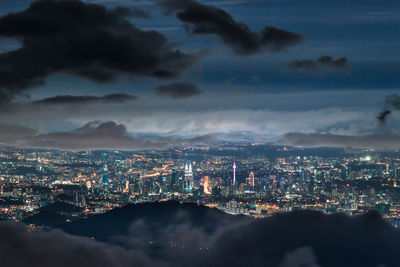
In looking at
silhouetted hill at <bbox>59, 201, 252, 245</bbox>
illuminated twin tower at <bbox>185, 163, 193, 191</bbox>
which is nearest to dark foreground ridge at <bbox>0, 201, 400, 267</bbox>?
silhouetted hill at <bbox>59, 201, 252, 245</bbox>

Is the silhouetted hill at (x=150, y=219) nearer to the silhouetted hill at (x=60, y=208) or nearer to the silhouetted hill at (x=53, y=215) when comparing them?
the silhouetted hill at (x=53, y=215)

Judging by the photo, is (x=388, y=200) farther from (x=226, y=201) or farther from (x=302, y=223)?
(x=226, y=201)

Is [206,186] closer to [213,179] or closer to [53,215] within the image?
[213,179]

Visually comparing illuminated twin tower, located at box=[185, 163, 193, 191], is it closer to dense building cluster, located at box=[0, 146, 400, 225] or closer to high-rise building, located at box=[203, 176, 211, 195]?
dense building cluster, located at box=[0, 146, 400, 225]

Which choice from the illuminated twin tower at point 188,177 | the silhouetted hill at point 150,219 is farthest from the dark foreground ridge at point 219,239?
the illuminated twin tower at point 188,177

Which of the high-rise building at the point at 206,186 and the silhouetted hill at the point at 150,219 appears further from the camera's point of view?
the high-rise building at the point at 206,186

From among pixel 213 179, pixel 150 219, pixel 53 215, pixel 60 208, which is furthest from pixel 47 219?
pixel 213 179
